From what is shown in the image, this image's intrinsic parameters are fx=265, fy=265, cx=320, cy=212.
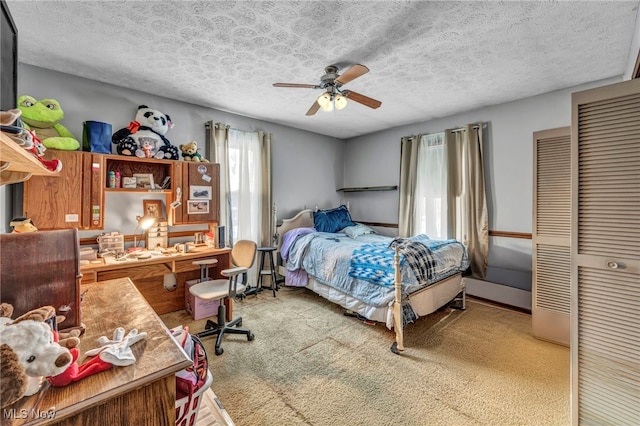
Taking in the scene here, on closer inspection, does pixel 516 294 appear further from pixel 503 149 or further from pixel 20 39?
pixel 20 39

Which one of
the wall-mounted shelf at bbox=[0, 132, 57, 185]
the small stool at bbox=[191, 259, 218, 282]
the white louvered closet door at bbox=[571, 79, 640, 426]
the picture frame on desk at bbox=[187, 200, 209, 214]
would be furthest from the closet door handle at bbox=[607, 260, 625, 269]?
the picture frame on desk at bbox=[187, 200, 209, 214]

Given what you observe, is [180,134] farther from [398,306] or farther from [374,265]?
[398,306]

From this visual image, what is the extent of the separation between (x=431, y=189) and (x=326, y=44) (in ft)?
9.11

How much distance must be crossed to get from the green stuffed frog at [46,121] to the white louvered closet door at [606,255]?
3.78 metres

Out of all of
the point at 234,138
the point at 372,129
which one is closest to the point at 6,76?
the point at 234,138

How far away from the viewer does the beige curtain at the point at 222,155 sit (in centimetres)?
353

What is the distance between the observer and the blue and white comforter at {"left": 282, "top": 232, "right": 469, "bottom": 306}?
2.52 meters

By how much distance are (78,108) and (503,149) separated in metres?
4.93

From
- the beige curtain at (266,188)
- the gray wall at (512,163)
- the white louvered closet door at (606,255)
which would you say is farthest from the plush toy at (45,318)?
the gray wall at (512,163)

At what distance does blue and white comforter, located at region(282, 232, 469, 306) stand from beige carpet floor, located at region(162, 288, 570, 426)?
444 millimetres

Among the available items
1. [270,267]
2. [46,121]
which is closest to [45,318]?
[46,121]

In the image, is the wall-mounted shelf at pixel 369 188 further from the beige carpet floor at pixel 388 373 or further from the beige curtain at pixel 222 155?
the beige curtain at pixel 222 155

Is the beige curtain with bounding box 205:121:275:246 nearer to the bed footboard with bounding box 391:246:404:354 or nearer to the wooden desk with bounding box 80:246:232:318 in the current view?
the wooden desk with bounding box 80:246:232:318

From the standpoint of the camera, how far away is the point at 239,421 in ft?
5.31
